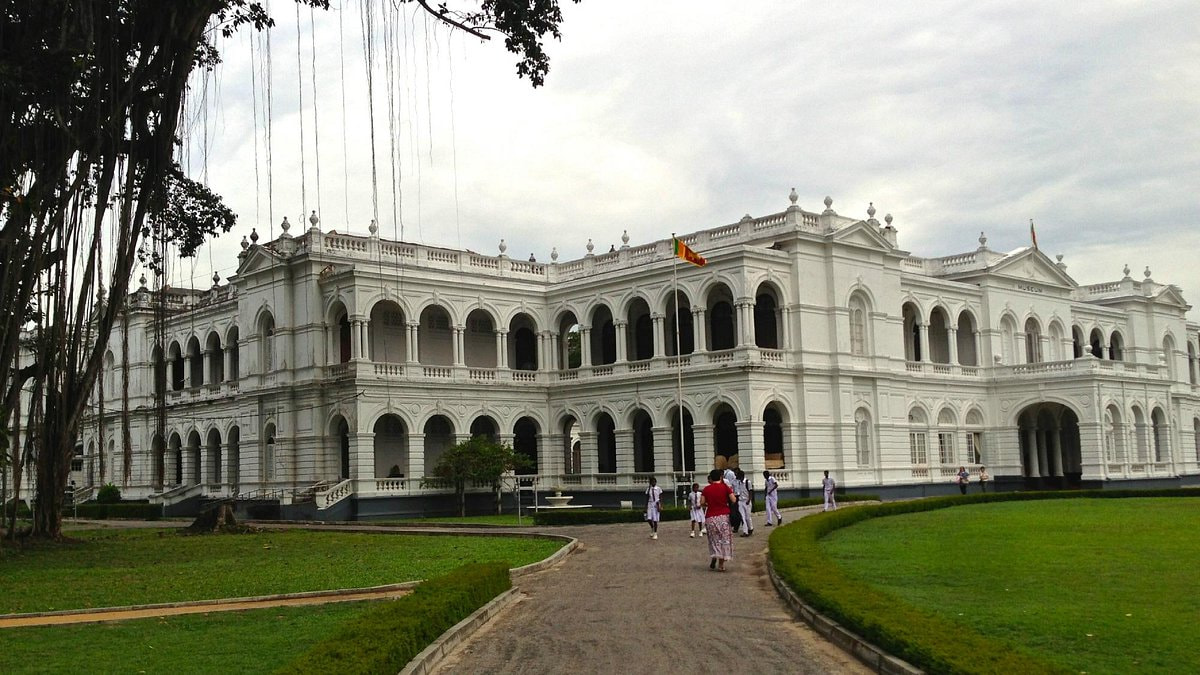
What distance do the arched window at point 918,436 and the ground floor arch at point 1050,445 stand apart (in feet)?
18.6

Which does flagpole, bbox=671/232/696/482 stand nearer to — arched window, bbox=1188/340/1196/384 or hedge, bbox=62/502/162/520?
hedge, bbox=62/502/162/520

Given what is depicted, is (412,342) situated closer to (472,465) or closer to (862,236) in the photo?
(472,465)

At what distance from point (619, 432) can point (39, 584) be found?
2990 cm

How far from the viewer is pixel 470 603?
14.9 metres

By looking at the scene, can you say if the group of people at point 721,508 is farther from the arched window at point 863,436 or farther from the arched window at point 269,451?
the arched window at point 269,451

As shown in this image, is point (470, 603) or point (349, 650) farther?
point (470, 603)

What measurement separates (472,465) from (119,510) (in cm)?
1832

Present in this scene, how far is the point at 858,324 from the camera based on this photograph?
4856 centimetres

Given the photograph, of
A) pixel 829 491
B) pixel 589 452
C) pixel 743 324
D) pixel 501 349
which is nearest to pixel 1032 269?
pixel 743 324

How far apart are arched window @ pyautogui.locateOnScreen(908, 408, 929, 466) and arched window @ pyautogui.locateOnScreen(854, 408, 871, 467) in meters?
3.21

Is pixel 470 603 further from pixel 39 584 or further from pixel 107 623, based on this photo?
pixel 39 584

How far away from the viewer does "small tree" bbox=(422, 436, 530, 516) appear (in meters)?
45.1

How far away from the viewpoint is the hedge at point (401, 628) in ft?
34.5

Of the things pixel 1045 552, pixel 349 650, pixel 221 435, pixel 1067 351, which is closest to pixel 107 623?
pixel 349 650
